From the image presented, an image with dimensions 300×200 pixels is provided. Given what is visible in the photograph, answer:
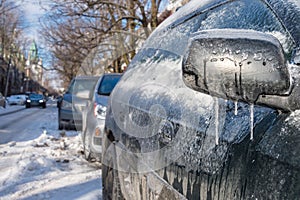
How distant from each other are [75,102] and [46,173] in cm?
391

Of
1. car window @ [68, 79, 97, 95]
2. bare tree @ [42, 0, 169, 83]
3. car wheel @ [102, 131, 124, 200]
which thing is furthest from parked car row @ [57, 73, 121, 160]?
bare tree @ [42, 0, 169, 83]

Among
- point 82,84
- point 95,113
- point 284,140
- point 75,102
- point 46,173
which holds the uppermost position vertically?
point 284,140

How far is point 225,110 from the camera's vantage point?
142 cm

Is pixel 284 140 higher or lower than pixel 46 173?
higher

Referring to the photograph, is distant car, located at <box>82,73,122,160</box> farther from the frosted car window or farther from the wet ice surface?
the wet ice surface

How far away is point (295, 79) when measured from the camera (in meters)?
1.07

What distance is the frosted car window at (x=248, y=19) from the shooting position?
133 cm

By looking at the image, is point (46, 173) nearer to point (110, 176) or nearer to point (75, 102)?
point (110, 176)

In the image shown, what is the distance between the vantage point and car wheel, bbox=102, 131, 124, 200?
300 centimetres

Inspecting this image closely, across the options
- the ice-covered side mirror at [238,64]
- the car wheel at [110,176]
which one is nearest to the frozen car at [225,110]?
the ice-covered side mirror at [238,64]

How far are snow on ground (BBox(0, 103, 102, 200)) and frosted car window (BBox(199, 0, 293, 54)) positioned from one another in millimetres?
2956

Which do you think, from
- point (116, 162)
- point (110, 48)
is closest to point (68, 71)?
point (110, 48)

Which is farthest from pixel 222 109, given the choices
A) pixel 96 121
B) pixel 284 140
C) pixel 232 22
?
pixel 96 121

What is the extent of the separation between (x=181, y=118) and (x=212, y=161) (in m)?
0.37
